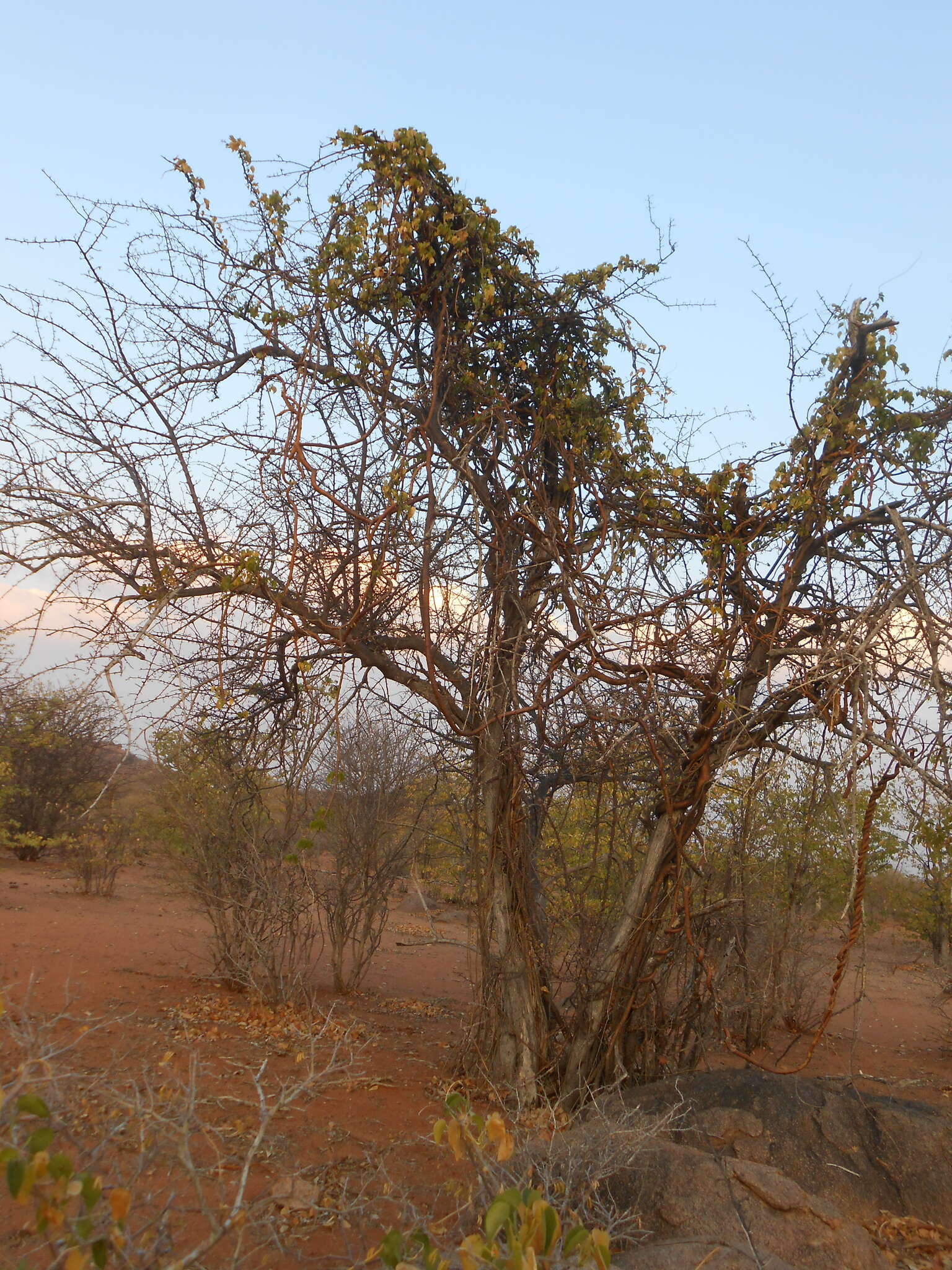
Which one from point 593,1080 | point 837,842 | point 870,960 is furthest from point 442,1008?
point 870,960

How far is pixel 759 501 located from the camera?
5246 millimetres

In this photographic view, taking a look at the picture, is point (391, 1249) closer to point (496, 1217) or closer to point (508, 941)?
point (496, 1217)

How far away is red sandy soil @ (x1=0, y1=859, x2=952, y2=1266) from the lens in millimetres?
4738

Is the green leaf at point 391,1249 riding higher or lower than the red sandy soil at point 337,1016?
higher

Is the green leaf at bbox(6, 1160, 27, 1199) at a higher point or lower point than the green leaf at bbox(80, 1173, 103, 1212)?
higher

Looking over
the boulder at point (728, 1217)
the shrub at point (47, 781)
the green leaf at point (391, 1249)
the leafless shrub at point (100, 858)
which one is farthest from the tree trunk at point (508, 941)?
the shrub at point (47, 781)

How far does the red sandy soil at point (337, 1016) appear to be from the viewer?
474cm

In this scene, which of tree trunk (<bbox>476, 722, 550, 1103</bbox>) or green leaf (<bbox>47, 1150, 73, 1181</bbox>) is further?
tree trunk (<bbox>476, 722, 550, 1103</bbox>)

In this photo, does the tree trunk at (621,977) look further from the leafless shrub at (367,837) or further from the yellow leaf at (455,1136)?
the yellow leaf at (455,1136)

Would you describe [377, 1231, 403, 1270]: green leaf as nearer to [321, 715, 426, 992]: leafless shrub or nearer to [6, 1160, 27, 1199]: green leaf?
[6, 1160, 27, 1199]: green leaf

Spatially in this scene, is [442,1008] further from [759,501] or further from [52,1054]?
Answer: [52,1054]

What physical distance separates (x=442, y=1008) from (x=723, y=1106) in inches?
178

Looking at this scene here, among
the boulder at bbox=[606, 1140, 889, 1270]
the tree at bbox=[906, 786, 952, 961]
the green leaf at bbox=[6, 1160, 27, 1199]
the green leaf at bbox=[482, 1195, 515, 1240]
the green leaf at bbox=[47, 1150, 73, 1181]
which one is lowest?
the boulder at bbox=[606, 1140, 889, 1270]

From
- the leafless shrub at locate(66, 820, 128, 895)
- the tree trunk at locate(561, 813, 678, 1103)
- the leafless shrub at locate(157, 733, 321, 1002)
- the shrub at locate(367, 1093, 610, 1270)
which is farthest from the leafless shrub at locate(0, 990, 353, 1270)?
the leafless shrub at locate(66, 820, 128, 895)
